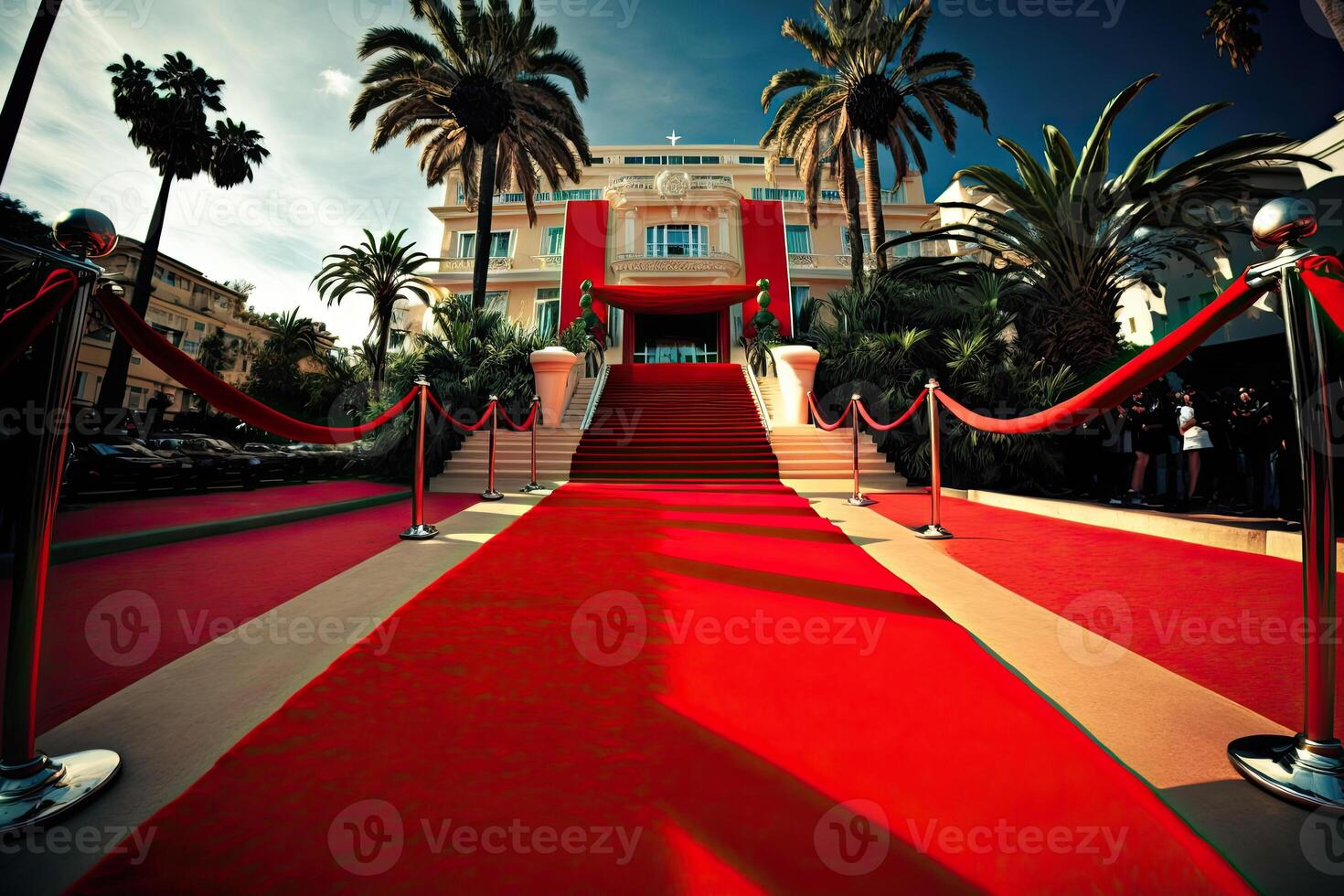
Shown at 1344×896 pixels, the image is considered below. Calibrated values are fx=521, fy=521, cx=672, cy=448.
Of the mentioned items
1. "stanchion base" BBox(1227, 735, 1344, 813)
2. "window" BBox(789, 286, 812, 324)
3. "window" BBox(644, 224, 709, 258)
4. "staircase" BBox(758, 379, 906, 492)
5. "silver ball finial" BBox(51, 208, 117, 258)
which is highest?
"window" BBox(644, 224, 709, 258)

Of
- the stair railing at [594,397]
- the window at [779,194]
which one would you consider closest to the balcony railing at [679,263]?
the stair railing at [594,397]

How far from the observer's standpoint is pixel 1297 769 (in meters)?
1.52

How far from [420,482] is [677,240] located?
1911 centimetres

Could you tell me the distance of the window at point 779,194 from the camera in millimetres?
25812

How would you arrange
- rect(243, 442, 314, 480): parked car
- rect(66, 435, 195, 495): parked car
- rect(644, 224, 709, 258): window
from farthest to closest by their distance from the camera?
rect(644, 224, 709, 258): window
rect(243, 442, 314, 480): parked car
rect(66, 435, 195, 495): parked car

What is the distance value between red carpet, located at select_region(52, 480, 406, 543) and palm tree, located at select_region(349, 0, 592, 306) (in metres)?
6.19

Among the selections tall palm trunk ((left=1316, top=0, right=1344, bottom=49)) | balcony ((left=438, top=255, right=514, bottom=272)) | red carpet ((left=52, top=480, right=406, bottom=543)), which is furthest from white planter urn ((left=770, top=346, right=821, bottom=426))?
balcony ((left=438, top=255, right=514, bottom=272))

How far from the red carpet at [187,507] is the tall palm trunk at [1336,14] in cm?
1648

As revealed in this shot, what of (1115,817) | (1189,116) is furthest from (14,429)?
(1189,116)

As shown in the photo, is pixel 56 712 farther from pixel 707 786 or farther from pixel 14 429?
pixel 14 429

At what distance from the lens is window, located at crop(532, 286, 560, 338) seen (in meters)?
21.6

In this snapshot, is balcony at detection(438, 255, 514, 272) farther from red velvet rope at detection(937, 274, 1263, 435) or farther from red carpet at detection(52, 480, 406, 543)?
red velvet rope at detection(937, 274, 1263, 435)

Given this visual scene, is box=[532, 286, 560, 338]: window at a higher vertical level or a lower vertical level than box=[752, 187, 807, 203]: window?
lower

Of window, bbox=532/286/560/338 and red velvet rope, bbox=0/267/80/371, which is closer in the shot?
red velvet rope, bbox=0/267/80/371
